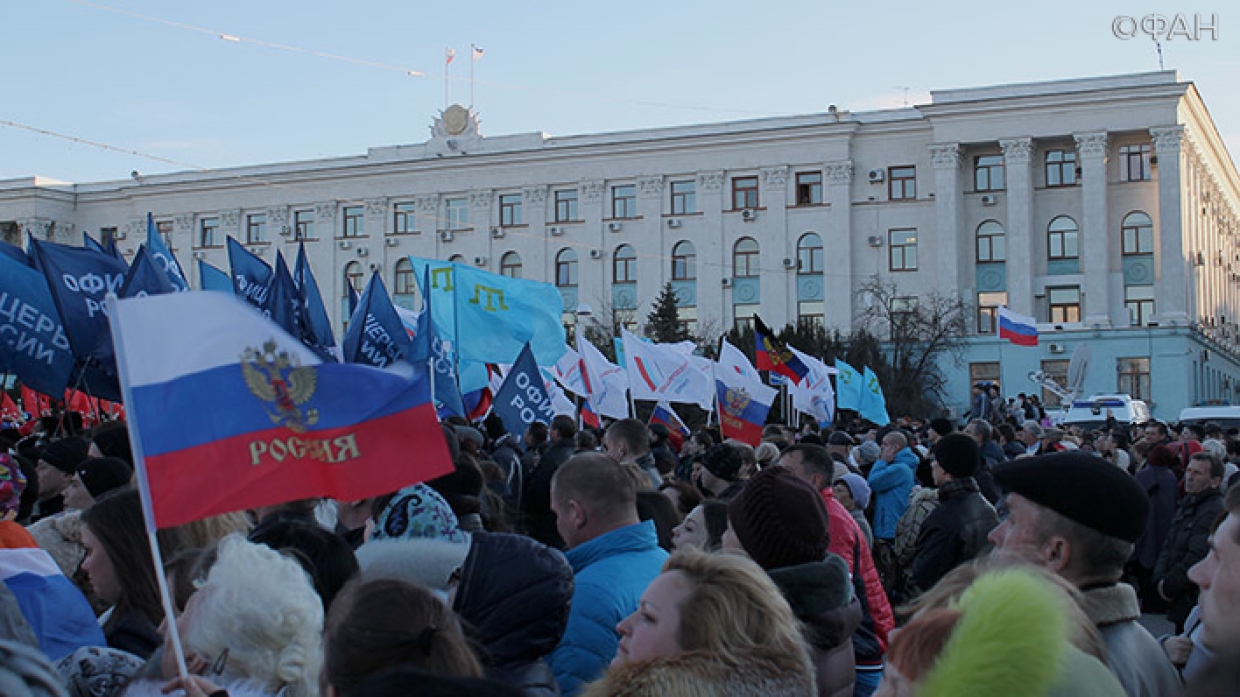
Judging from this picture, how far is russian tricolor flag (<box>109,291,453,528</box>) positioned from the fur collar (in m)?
1.76

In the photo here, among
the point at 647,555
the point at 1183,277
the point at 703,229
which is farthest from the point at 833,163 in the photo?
the point at 647,555

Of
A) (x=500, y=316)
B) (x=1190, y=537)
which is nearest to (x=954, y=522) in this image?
(x=1190, y=537)

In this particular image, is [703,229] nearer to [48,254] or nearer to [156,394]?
[48,254]

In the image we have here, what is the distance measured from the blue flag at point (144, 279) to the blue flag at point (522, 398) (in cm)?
347

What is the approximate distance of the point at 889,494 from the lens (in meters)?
9.96

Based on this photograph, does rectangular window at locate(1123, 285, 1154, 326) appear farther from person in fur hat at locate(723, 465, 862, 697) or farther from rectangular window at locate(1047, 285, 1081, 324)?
person in fur hat at locate(723, 465, 862, 697)

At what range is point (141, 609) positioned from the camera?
3.82 m

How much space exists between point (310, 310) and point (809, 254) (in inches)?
1576

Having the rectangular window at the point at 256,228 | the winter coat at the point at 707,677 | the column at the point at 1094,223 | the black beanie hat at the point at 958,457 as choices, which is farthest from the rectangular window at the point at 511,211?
the winter coat at the point at 707,677

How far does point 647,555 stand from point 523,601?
0.87m

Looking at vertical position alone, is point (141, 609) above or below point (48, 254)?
below

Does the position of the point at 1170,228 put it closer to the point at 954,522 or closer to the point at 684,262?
the point at 684,262

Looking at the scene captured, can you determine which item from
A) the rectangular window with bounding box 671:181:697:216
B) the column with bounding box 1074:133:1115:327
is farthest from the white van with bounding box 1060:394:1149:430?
the rectangular window with bounding box 671:181:697:216

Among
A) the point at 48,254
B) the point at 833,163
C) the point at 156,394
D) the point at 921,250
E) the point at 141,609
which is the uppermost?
the point at 833,163
